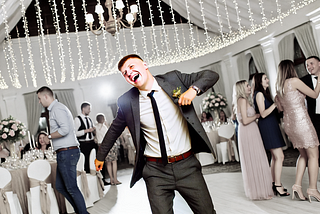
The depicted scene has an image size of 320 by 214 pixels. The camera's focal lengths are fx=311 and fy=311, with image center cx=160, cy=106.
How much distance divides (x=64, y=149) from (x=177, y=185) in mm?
2134

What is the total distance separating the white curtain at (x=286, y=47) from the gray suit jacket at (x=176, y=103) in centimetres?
661

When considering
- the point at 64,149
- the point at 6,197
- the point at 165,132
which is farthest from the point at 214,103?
the point at 165,132

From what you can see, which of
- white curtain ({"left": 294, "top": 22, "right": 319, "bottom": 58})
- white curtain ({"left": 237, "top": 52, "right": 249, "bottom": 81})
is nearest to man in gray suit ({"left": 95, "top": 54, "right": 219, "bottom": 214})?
white curtain ({"left": 294, "top": 22, "right": 319, "bottom": 58})

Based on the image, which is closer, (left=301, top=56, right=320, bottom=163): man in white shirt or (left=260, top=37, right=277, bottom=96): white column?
(left=301, top=56, right=320, bottom=163): man in white shirt

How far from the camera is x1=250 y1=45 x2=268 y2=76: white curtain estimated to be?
8977 millimetres

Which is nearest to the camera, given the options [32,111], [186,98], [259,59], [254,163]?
[186,98]

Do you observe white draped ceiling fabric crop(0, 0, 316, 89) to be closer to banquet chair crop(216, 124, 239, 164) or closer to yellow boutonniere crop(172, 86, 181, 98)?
banquet chair crop(216, 124, 239, 164)

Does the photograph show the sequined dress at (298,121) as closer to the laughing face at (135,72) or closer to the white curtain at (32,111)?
the laughing face at (135,72)

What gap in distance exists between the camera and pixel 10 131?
18.3 ft

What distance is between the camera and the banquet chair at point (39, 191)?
15.1 feet

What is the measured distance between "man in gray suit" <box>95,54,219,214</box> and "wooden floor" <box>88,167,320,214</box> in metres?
1.76

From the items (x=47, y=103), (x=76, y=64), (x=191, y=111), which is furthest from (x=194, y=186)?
(x=76, y=64)

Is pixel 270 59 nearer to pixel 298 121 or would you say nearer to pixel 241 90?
pixel 241 90

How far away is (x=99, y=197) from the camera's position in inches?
217
